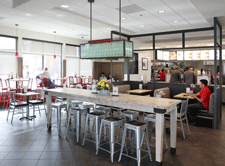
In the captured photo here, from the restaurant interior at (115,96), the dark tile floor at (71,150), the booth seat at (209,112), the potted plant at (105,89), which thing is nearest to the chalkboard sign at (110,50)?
the restaurant interior at (115,96)

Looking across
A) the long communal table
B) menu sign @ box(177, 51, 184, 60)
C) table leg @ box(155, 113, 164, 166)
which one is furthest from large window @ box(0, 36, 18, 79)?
table leg @ box(155, 113, 164, 166)

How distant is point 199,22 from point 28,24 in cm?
697

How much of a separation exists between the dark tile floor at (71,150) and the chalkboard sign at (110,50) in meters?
2.00

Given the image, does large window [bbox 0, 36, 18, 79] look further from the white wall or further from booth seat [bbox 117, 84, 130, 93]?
booth seat [bbox 117, 84, 130, 93]

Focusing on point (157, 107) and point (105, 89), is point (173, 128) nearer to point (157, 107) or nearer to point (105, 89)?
point (157, 107)

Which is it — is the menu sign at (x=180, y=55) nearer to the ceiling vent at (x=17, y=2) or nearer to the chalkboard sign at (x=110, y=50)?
the chalkboard sign at (x=110, y=50)

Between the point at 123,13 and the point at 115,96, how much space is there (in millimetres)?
3295

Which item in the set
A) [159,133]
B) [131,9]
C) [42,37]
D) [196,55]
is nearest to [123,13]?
[131,9]

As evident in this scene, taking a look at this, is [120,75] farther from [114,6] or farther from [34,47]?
[114,6]

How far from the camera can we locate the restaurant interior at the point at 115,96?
3355 mm

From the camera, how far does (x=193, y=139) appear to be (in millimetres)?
4312

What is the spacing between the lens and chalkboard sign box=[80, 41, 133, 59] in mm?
4223

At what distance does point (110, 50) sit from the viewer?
4379 millimetres

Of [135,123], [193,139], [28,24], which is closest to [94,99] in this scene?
[135,123]
